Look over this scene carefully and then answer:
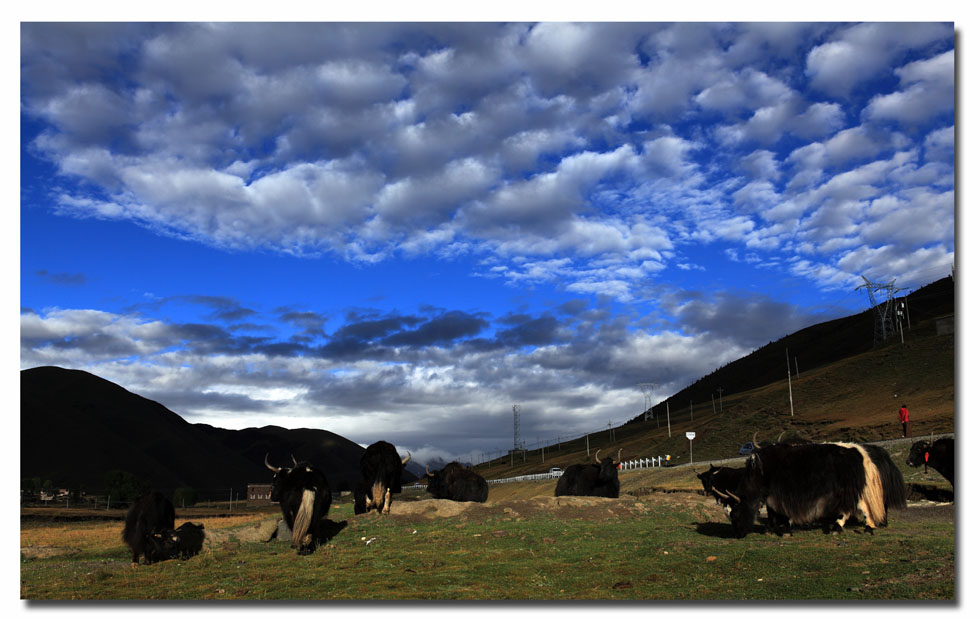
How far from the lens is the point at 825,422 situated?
64812mm

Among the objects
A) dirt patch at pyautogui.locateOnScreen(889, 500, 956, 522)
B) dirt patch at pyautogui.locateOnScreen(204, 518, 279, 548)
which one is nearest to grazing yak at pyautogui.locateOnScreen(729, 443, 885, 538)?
dirt patch at pyautogui.locateOnScreen(889, 500, 956, 522)

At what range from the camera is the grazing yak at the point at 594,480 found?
24.6 metres

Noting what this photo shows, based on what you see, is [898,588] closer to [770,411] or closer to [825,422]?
[825,422]

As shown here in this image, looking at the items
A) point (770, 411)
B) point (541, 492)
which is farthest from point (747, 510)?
point (770, 411)

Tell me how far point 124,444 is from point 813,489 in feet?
425

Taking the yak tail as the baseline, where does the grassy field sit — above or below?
below

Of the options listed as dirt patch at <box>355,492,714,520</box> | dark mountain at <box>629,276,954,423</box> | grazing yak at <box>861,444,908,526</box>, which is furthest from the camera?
dark mountain at <box>629,276,954,423</box>

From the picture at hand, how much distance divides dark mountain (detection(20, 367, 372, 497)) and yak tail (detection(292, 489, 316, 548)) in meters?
79.1

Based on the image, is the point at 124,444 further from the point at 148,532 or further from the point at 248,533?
the point at 148,532

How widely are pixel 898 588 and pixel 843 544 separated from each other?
3.53 m

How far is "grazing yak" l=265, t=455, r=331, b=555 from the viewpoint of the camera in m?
13.3

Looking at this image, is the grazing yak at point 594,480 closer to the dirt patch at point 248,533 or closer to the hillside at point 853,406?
the dirt patch at point 248,533

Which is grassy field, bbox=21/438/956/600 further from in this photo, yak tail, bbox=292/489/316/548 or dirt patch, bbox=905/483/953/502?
dirt patch, bbox=905/483/953/502
